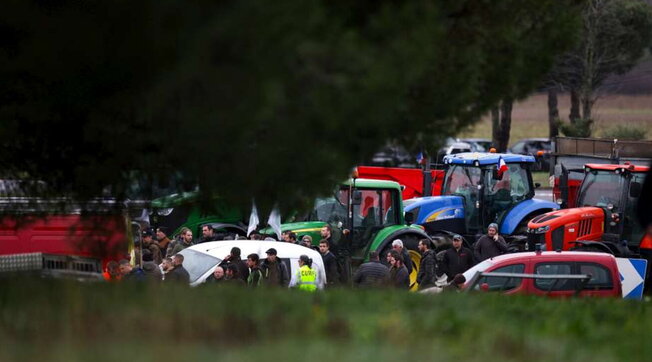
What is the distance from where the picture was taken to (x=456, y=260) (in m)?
19.2

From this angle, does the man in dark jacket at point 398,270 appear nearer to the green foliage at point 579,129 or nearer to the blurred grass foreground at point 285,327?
the blurred grass foreground at point 285,327

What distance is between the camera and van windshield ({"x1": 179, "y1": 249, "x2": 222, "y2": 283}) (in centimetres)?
1662

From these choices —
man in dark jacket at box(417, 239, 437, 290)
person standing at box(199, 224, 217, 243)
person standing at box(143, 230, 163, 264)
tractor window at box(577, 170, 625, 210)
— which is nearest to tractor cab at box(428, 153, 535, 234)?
tractor window at box(577, 170, 625, 210)

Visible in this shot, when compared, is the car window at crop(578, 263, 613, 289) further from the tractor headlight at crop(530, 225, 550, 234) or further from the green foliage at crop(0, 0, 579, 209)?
the green foliage at crop(0, 0, 579, 209)

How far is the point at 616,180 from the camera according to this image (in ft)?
69.1

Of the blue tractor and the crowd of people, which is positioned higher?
the blue tractor

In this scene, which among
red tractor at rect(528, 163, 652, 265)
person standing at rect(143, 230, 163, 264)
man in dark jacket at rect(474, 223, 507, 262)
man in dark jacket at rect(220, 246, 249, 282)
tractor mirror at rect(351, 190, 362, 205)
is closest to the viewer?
man in dark jacket at rect(220, 246, 249, 282)

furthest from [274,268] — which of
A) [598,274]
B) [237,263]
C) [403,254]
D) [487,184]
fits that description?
[487,184]

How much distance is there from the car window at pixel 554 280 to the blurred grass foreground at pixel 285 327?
5.50 m

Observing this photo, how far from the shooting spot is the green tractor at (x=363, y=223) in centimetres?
2027

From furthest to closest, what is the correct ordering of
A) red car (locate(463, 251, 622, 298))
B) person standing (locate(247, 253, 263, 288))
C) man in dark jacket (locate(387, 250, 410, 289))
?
man in dark jacket (locate(387, 250, 410, 289)), person standing (locate(247, 253, 263, 288)), red car (locate(463, 251, 622, 298))

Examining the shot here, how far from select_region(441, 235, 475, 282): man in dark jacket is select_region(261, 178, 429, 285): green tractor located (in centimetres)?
80

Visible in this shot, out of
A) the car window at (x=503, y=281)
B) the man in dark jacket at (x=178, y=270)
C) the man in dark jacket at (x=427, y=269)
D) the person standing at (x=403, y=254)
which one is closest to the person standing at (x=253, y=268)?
the man in dark jacket at (x=178, y=270)

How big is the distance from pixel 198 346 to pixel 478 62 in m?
2.68
